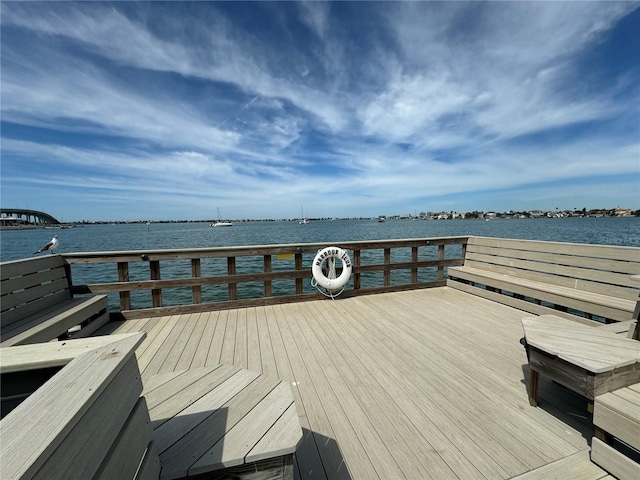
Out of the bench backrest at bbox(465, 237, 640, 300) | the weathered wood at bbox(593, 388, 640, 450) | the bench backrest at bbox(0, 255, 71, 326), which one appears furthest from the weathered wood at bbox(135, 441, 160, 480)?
the bench backrest at bbox(465, 237, 640, 300)

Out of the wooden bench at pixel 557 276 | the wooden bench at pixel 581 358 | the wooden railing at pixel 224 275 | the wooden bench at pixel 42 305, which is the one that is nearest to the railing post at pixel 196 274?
the wooden railing at pixel 224 275

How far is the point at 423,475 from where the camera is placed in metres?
1.24

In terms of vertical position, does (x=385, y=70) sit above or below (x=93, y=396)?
above

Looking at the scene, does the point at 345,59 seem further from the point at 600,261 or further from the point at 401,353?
the point at 401,353

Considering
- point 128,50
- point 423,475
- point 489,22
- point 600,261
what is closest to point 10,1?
point 128,50

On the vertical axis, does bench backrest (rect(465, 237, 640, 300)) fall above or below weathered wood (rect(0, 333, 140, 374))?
below

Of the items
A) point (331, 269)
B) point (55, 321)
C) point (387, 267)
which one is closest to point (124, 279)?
point (55, 321)

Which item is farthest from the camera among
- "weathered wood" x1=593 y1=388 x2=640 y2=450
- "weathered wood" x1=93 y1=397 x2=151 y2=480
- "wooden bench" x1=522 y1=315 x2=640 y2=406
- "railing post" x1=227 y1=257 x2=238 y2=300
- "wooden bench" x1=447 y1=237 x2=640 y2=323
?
"railing post" x1=227 y1=257 x2=238 y2=300

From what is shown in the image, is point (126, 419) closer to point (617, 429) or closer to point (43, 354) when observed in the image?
point (43, 354)

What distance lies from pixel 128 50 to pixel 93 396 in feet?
20.8

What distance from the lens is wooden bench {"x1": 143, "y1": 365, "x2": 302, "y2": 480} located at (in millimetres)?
862

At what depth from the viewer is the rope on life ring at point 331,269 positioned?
12.3 feet

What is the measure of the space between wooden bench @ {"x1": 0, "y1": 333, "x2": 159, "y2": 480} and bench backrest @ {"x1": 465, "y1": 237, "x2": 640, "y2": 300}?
12.2 feet

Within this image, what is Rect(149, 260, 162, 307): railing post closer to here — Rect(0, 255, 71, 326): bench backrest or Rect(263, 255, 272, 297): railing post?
Rect(0, 255, 71, 326): bench backrest
